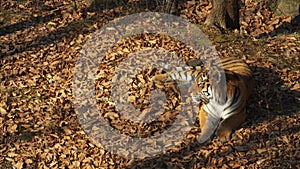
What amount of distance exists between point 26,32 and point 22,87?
1.50 m

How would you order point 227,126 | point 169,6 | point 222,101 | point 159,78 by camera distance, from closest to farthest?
1. point 222,101
2. point 227,126
3. point 159,78
4. point 169,6

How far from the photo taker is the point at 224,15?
25.1ft

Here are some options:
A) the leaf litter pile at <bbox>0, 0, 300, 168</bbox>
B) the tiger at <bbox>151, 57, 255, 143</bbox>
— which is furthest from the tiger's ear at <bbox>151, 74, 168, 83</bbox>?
the tiger at <bbox>151, 57, 255, 143</bbox>

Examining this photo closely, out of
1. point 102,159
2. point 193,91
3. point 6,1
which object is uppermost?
point 6,1

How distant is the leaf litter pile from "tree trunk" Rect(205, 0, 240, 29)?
204 millimetres

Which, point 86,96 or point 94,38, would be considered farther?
point 94,38

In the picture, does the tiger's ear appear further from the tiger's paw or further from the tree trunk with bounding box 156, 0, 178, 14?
the tree trunk with bounding box 156, 0, 178, 14

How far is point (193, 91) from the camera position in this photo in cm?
593

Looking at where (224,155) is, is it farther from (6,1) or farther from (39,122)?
(6,1)

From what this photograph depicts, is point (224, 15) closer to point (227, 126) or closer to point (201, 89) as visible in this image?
point (201, 89)

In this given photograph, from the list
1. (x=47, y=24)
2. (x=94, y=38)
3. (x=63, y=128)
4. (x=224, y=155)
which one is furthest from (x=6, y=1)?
(x=224, y=155)

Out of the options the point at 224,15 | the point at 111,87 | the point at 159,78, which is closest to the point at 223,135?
the point at 159,78

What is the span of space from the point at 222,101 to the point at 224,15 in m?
2.52

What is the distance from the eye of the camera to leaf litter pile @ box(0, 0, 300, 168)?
5.55 m
